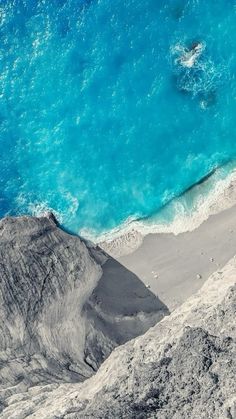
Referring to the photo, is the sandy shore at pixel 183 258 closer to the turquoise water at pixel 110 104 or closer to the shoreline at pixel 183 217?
the shoreline at pixel 183 217

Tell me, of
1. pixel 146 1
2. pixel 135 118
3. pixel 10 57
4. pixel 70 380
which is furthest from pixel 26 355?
pixel 146 1

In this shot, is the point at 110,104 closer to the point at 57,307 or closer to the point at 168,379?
the point at 57,307

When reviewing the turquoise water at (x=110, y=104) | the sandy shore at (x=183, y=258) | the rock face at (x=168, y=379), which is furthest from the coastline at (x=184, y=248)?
the rock face at (x=168, y=379)

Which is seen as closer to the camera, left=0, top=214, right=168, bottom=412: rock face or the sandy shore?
left=0, top=214, right=168, bottom=412: rock face

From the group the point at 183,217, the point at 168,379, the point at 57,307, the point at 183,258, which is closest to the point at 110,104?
the point at 183,217

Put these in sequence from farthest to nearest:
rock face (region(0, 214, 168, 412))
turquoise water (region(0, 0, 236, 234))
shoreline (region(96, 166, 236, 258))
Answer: turquoise water (region(0, 0, 236, 234)) < shoreline (region(96, 166, 236, 258)) < rock face (region(0, 214, 168, 412))

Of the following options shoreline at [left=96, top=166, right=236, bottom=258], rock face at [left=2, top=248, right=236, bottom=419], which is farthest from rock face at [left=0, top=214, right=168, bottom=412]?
rock face at [left=2, top=248, right=236, bottom=419]

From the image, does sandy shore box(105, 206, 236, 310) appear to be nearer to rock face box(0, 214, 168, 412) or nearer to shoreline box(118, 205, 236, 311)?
shoreline box(118, 205, 236, 311)
